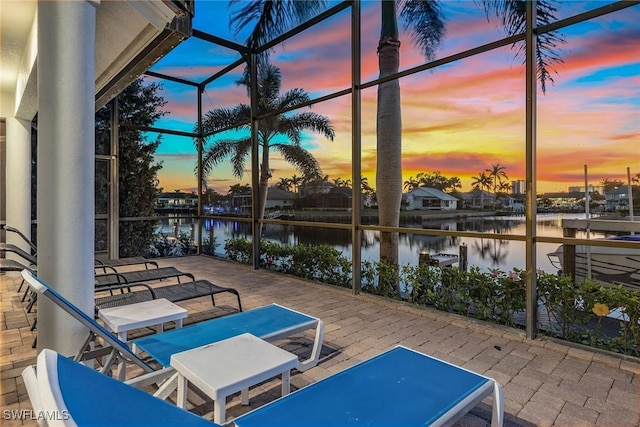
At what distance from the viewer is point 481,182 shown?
16.7 feet

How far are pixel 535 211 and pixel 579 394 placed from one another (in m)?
1.89

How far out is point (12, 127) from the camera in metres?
7.11

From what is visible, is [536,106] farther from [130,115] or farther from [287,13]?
[130,115]

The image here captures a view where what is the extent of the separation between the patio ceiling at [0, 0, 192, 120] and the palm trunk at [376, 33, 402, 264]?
348cm

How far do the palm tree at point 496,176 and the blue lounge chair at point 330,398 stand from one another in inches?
122

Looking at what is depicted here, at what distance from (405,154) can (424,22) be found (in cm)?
210

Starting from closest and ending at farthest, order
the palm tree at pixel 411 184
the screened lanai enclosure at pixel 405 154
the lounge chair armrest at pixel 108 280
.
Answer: the screened lanai enclosure at pixel 405 154, the lounge chair armrest at pixel 108 280, the palm tree at pixel 411 184

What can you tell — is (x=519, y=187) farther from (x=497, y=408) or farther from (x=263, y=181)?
(x=263, y=181)

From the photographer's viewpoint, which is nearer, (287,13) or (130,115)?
(287,13)

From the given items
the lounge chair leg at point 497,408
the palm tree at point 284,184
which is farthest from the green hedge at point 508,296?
the lounge chair leg at point 497,408

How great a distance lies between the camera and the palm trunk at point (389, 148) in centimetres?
596

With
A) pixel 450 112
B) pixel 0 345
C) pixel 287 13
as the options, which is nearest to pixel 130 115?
pixel 287 13

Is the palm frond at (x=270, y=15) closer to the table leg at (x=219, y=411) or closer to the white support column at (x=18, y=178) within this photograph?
the white support column at (x=18, y=178)

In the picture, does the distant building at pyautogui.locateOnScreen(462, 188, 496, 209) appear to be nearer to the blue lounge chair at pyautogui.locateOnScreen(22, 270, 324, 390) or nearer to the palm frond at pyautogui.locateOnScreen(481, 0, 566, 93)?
the palm frond at pyautogui.locateOnScreen(481, 0, 566, 93)
